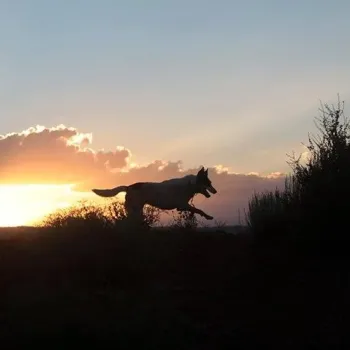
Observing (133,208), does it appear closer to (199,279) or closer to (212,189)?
(212,189)

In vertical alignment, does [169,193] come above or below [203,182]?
below

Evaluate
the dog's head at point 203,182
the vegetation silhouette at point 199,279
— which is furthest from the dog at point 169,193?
the vegetation silhouette at point 199,279

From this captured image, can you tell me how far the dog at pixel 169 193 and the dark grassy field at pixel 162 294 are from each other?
16.9 feet

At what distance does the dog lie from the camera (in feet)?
73.2

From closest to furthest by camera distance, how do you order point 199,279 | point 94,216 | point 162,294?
point 162,294 → point 199,279 → point 94,216

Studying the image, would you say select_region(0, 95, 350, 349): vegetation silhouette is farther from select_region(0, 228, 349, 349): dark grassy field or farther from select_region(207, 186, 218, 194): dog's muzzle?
select_region(207, 186, 218, 194): dog's muzzle

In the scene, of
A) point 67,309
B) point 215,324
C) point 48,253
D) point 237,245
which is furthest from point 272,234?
point 67,309

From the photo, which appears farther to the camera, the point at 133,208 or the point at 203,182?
the point at 203,182

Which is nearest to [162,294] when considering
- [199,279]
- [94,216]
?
[199,279]

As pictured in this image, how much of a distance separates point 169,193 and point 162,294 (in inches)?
403

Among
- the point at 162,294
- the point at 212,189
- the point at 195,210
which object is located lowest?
the point at 162,294

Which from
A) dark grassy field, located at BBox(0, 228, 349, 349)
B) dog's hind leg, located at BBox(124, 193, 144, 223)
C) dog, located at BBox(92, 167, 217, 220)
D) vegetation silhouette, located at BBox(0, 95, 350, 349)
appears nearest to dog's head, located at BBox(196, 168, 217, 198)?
dog, located at BBox(92, 167, 217, 220)

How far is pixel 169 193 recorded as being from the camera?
22.5 m

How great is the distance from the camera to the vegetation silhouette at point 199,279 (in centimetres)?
1025
